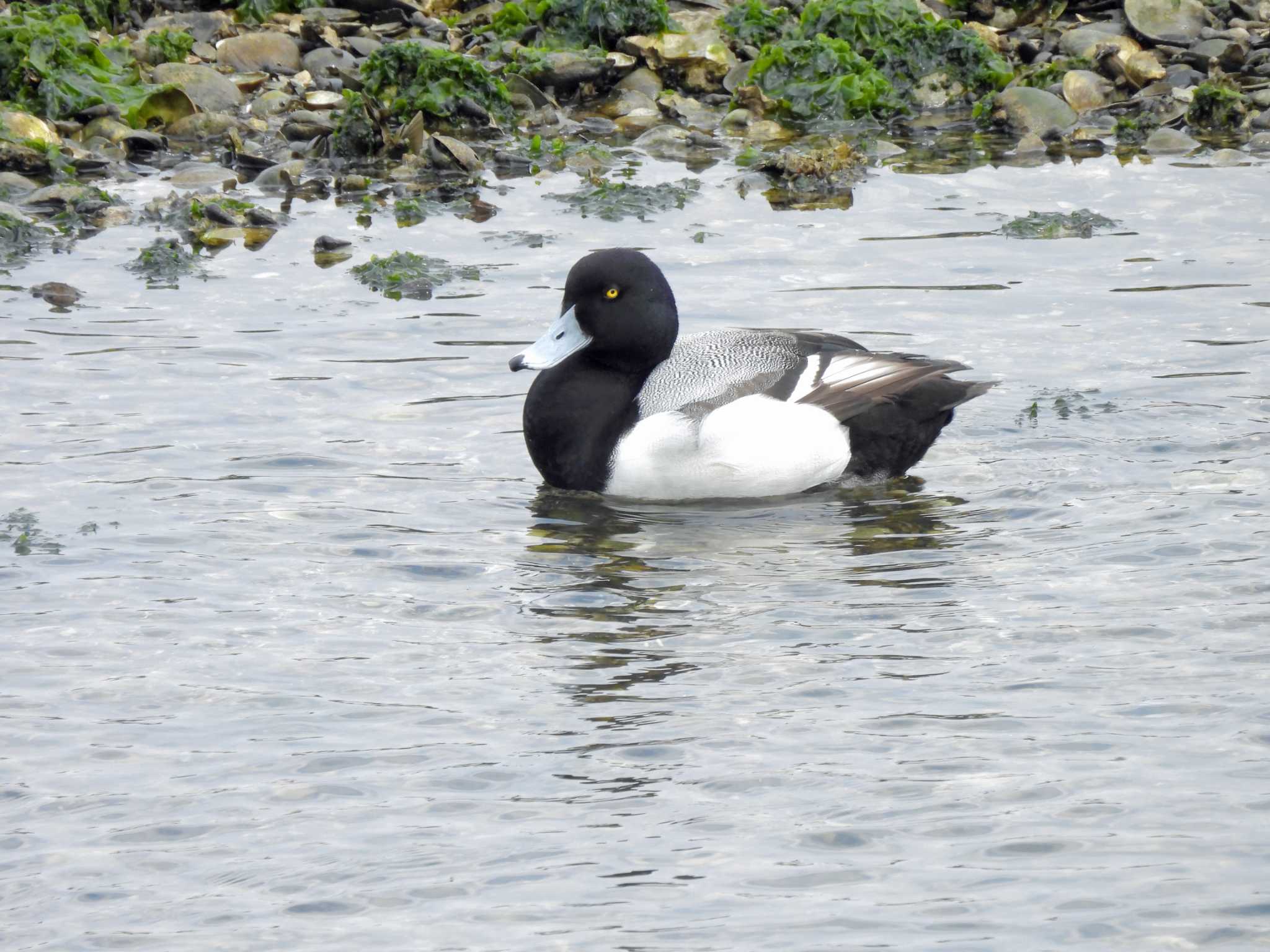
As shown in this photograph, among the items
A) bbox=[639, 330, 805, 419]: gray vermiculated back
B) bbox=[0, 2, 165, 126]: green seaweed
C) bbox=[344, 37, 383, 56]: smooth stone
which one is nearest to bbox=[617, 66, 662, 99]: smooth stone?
bbox=[344, 37, 383, 56]: smooth stone

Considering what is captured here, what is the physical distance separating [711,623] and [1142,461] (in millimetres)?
2604

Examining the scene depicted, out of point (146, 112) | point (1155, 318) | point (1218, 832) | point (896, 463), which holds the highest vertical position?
point (146, 112)

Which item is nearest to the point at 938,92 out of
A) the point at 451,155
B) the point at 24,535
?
the point at 451,155

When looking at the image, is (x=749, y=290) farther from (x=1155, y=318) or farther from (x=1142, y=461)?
(x=1142, y=461)

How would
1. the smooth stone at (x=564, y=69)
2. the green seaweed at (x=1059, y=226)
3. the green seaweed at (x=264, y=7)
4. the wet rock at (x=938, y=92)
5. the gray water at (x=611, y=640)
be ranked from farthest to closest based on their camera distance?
the green seaweed at (x=264, y=7), the wet rock at (x=938, y=92), the smooth stone at (x=564, y=69), the green seaweed at (x=1059, y=226), the gray water at (x=611, y=640)

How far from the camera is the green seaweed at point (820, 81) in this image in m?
14.0

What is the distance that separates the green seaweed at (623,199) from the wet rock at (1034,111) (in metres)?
2.91

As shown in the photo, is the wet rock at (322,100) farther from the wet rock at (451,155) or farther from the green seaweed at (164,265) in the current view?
the green seaweed at (164,265)

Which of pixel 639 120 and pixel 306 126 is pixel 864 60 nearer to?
pixel 639 120

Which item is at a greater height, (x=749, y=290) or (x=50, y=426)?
(x=749, y=290)

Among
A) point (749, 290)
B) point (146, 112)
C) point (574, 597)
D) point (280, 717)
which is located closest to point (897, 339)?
point (749, 290)

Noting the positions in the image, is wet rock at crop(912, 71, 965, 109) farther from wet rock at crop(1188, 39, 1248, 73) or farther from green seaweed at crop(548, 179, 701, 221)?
green seaweed at crop(548, 179, 701, 221)

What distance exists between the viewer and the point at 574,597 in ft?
21.9

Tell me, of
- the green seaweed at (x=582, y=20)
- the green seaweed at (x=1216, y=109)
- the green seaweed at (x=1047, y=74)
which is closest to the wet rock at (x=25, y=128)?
the green seaweed at (x=582, y=20)
